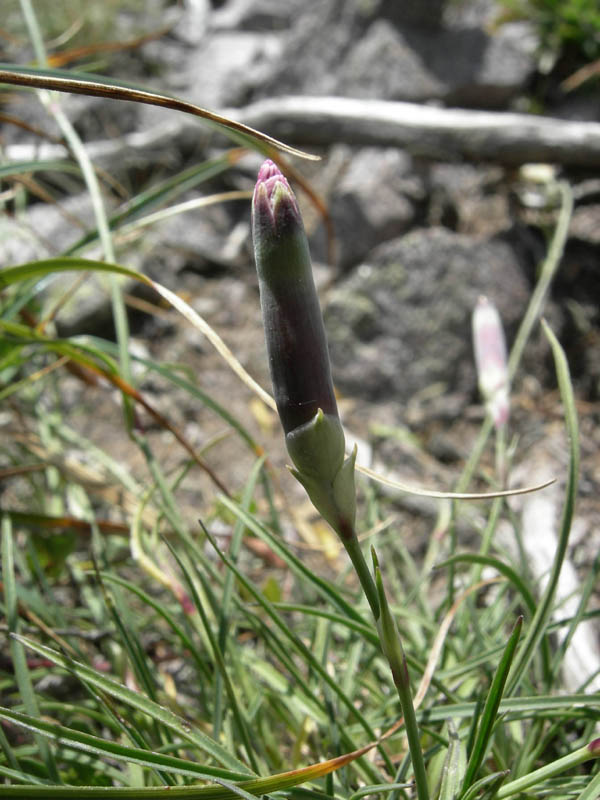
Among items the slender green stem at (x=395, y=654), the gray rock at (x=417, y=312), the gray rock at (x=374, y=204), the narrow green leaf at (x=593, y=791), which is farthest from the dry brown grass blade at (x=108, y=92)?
the gray rock at (x=374, y=204)

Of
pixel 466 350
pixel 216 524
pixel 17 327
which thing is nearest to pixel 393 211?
pixel 466 350

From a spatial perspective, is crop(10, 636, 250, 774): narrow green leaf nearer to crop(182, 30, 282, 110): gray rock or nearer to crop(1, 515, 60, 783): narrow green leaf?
crop(1, 515, 60, 783): narrow green leaf

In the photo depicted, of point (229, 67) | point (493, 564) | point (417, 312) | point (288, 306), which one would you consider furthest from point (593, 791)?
point (229, 67)

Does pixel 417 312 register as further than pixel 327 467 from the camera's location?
Yes

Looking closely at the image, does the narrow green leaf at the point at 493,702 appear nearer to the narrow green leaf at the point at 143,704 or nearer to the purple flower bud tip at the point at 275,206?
the narrow green leaf at the point at 143,704

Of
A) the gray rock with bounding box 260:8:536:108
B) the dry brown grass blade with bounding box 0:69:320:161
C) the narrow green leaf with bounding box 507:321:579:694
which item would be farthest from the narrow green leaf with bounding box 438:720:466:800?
the gray rock with bounding box 260:8:536:108

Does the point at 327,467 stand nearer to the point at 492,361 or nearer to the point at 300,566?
the point at 300,566
